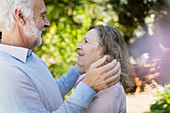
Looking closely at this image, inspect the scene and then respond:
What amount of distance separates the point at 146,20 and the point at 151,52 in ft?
2.27

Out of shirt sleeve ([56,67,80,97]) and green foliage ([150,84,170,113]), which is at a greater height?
shirt sleeve ([56,67,80,97])

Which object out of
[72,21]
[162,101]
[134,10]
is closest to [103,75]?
[162,101]

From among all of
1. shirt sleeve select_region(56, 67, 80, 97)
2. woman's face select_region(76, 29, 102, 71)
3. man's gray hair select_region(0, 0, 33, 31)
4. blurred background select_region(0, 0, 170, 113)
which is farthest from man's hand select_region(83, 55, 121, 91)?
blurred background select_region(0, 0, 170, 113)

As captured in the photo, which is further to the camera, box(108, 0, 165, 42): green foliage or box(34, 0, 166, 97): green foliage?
box(34, 0, 166, 97): green foliage

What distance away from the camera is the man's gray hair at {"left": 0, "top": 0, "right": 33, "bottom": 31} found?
1.30 meters

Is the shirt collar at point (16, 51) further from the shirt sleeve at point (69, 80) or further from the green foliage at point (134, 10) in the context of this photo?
the green foliage at point (134, 10)

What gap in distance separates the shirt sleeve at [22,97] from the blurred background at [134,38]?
2.11 m

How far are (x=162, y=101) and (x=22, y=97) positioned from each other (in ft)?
8.13

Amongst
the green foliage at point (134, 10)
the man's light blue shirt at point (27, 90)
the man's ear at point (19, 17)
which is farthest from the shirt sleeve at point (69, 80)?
the green foliage at point (134, 10)

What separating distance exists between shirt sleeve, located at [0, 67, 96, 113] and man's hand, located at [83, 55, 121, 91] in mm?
45

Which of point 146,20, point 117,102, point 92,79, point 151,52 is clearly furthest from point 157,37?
point 92,79

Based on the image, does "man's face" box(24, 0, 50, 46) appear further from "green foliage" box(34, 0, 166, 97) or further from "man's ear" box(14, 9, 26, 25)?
"green foliage" box(34, 0, 166, 97)

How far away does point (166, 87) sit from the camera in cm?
304

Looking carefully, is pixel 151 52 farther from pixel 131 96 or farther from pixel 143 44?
pixel 131 96
